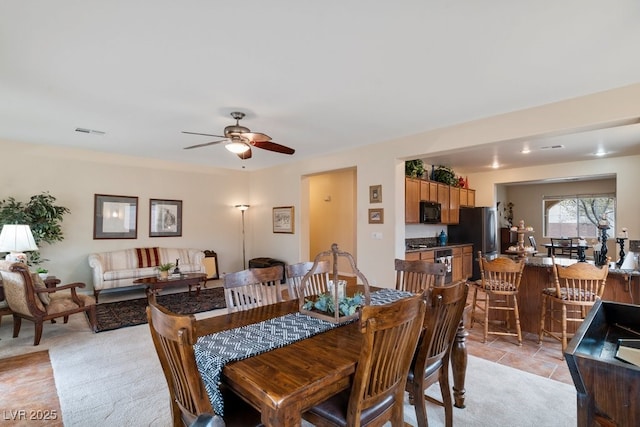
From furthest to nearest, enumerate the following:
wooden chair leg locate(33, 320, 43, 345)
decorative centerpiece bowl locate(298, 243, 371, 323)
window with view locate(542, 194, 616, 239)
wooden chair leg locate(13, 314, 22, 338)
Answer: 1. window with view locate(542, 194, 616, 239)
2. wooden chair leg locate(13, 314, 22, 338)
3. wooden chair leg locate(33, 320, 43, 345)
4. decorative centerpiece bowl locate(298, 243, 371, 323)

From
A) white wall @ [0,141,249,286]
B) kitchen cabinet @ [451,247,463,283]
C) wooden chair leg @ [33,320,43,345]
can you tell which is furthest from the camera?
kitchen cabinet @ [451,247,463,283]

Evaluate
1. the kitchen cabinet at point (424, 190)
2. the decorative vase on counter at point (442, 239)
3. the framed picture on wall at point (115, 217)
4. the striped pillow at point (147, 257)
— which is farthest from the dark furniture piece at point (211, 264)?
the decorative vase on counter at point (442, 239)

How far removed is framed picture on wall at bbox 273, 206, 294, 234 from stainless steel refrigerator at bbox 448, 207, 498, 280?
3.74 meters

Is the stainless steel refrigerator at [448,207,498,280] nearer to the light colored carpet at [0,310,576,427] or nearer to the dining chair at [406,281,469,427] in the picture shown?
the light colored carpet at [0,310,576,427]

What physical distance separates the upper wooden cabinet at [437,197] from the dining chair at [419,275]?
2.48 metres

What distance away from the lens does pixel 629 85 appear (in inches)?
115

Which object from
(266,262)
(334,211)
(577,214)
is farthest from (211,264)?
(577,214)

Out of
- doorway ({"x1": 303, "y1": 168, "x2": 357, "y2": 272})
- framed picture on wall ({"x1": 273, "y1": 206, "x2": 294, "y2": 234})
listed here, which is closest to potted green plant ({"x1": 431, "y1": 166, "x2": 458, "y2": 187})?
doorway ({"x1": 303, "y1": 168, "x2": 357, "y2": 272})

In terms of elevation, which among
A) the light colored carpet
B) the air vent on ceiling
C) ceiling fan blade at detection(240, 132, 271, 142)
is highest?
the air vent on ceiling

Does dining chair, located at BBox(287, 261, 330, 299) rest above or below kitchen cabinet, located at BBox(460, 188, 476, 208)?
below

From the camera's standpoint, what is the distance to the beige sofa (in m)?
5.29

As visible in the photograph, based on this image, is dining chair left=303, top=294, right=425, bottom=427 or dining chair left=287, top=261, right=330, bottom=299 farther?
dining chair left=287, top=261, right=330, bottom=299

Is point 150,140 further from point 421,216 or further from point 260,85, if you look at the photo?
point 421,216

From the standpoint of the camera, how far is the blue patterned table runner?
4.45ft
